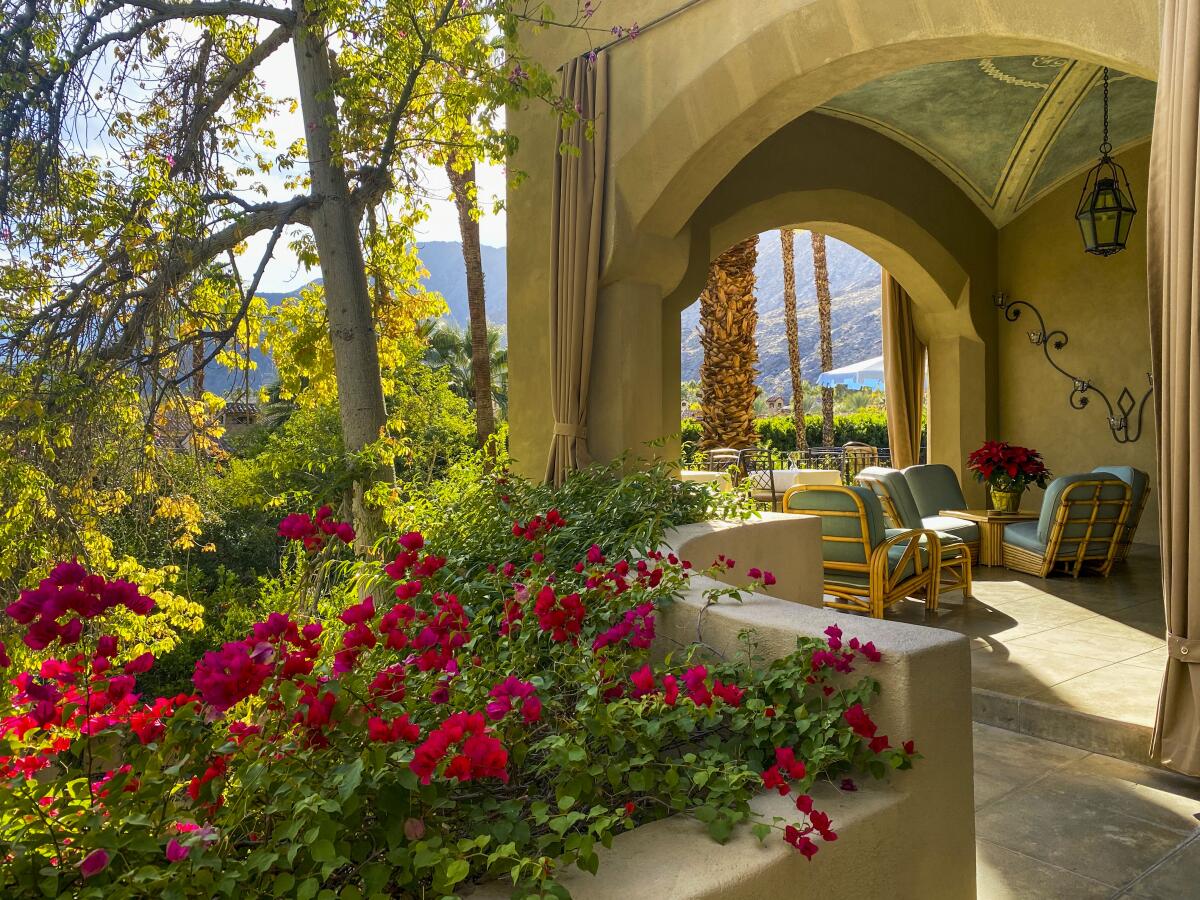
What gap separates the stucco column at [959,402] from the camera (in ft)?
27.0

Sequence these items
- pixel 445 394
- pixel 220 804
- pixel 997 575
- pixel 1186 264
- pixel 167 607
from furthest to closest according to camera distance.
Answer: pixel 445 394 → pixel 167 607 → pixel 997 575 → pixel 1186 264 → pixel 220 804

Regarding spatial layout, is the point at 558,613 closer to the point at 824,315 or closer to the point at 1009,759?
the point at 1009,759

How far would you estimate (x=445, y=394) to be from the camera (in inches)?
680

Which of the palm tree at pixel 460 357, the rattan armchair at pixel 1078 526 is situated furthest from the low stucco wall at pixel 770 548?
the palm tree at pixel 460 357

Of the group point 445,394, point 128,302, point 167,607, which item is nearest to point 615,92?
point 128,302

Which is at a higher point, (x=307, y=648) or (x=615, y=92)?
(x=615, y=92)

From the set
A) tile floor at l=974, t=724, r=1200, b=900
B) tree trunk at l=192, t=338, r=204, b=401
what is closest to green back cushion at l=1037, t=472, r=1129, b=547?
tile floor at l=974, t=724, r=1200, b=900

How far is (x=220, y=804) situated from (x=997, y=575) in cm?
656

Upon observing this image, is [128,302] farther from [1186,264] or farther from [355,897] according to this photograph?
[1186,264]

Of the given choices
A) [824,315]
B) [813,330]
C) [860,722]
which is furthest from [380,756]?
[813,330]

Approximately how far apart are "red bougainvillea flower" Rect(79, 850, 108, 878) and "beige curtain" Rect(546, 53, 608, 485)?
4262 millimetres

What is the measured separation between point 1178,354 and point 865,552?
96.0 inches

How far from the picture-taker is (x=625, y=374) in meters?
5.43

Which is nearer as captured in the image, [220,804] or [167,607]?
[220,804]
